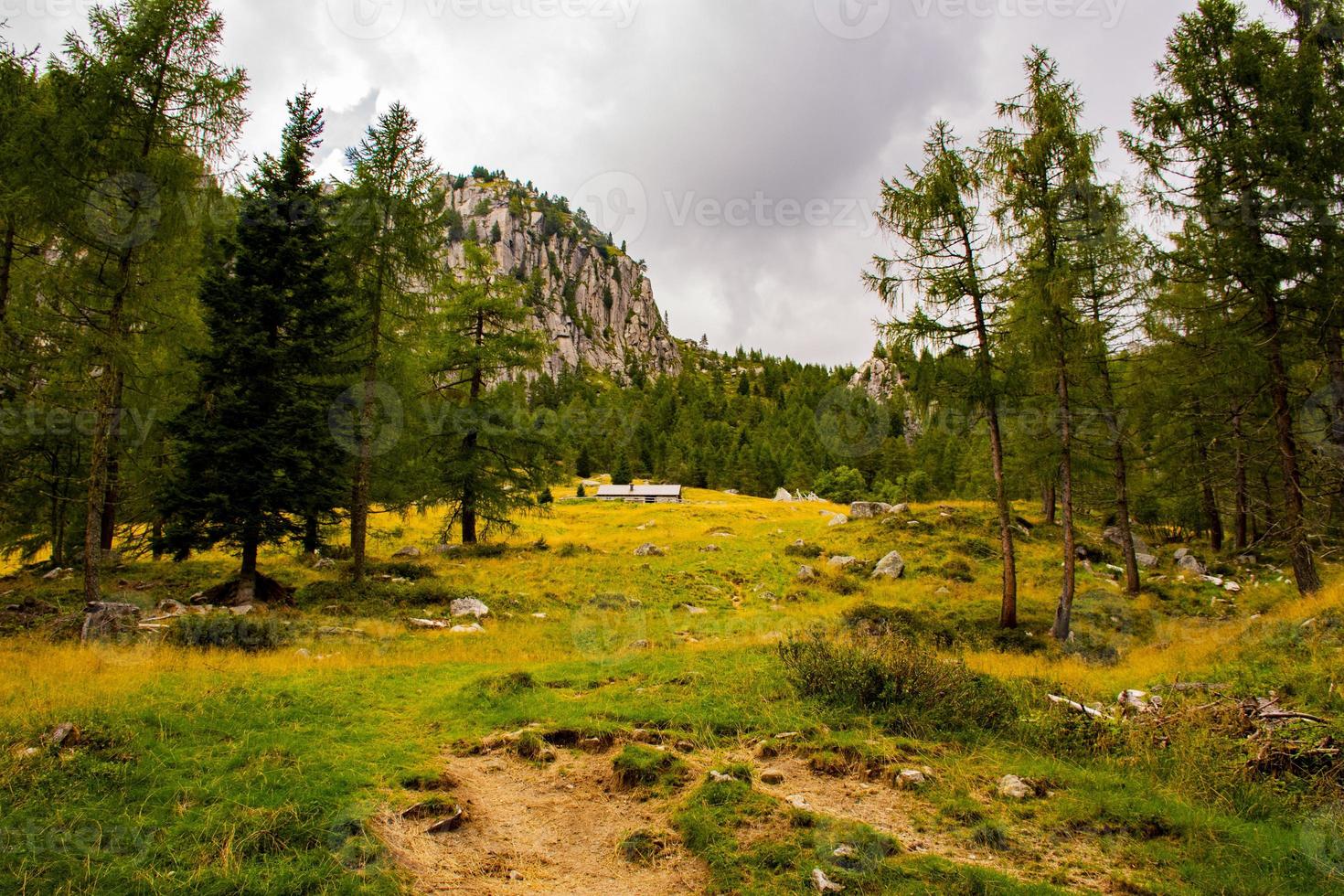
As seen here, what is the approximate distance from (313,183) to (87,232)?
7.05 meters

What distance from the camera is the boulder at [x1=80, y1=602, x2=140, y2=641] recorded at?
10.6 m

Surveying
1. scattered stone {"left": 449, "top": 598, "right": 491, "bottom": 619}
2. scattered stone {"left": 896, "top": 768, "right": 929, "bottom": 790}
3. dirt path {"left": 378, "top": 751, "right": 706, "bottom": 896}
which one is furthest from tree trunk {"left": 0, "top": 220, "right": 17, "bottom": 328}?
scattered stone {"left": 896, "top": 768, "right": 929, "bottom": 790}

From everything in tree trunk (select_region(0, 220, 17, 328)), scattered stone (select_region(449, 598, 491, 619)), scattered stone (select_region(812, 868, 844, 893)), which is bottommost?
scattered stone (select_region(449, 598, 491, 619))

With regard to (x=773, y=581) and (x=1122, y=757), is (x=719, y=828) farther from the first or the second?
(x=773, y=581)

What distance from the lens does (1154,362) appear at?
851 inches

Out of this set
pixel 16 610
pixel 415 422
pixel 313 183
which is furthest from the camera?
pixel 415 422

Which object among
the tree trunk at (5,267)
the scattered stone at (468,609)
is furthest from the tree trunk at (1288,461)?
the tree trunk at (5,267)

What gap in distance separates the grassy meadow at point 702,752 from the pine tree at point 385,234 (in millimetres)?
Result: 5148

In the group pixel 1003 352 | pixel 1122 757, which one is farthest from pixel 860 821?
pixel 1003 352

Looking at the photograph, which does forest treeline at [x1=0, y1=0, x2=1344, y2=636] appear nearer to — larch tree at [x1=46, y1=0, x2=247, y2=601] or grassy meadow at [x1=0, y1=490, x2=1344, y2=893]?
larch tree at [x1=46, y1=0, x2=247, y2=601]

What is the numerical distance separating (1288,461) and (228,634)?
23051 millimetres

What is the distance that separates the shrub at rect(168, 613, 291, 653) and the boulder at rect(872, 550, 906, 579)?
18.9 metres

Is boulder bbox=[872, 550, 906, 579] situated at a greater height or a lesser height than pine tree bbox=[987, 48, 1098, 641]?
lesser

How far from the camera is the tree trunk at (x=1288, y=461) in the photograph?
13414 mm
